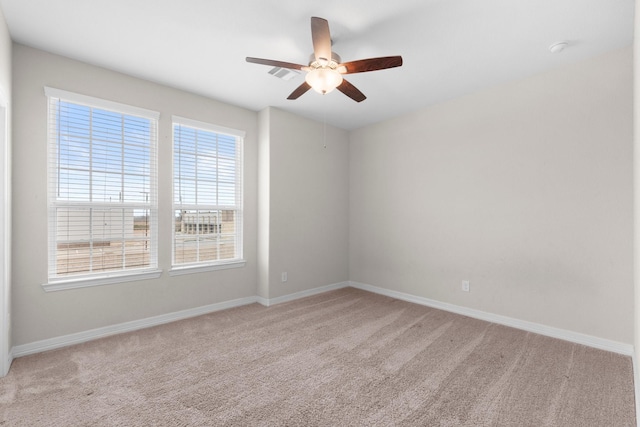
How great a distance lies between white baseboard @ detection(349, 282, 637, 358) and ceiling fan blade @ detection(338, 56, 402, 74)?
9.78ft

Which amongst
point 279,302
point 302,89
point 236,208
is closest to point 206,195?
point 236,208

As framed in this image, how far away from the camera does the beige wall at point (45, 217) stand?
2602mm

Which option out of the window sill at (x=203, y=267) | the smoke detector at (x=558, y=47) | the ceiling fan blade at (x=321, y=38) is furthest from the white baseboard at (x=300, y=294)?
the smoke detector at (x=558, y=47)

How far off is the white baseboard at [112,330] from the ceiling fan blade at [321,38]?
3.16 meters

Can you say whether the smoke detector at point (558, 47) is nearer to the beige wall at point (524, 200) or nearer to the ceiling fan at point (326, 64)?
the beige wall at point (524, 200)

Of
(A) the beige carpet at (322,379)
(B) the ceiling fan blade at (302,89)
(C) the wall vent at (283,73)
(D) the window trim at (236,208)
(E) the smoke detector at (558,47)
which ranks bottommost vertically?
(A) the beige carpet at (322,379)

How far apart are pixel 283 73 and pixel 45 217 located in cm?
262

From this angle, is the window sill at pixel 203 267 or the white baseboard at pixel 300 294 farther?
the white baseboard at pixel 300 294

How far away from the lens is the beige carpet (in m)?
1.86

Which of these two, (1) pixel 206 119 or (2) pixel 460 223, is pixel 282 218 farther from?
(2) pixel 460 223

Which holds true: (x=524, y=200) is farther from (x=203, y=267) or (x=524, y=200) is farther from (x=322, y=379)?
(x=203, y=267)

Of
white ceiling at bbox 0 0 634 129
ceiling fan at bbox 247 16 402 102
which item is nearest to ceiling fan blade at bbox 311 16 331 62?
ceiling fan at bbox 247 16 402 102

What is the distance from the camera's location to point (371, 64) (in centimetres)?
220

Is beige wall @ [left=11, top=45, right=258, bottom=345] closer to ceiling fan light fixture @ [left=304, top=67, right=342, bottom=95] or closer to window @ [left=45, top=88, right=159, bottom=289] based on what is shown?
window @ [left=45, top=88, right=159, bottom=289]
